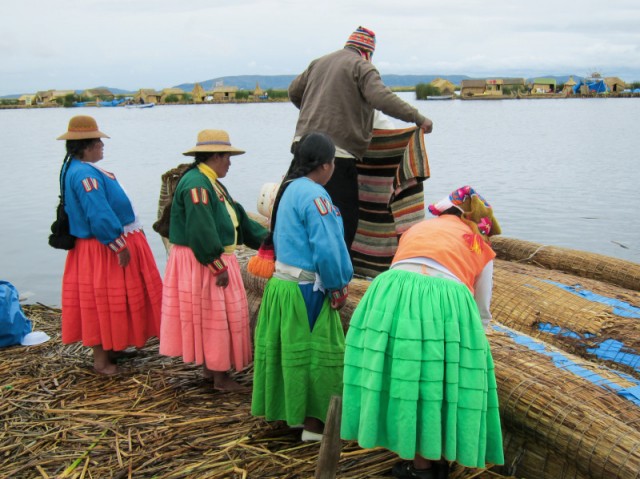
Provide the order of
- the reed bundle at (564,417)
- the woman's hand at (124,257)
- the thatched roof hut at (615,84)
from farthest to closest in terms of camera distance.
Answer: the thatched roof hut at (615,84) < the woman's hand at (124,257) < the reed bundle at (564,417)

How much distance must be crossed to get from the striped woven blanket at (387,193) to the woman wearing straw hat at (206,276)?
1.42m

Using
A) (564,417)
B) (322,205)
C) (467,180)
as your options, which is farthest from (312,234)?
(467,180)

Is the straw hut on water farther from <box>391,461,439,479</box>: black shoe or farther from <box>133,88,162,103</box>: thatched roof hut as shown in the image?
<box>391,461,439,479</box>: black shoe

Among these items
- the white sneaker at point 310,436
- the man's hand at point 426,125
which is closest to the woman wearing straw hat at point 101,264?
the white sneaker at point 310,436

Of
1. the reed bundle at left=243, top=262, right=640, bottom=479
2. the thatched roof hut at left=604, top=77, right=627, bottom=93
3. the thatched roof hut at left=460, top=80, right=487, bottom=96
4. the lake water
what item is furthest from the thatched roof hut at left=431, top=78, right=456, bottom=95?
A: the reed bundle at left=243, top=262, right=640, bottom=479

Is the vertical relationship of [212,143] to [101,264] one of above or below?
above

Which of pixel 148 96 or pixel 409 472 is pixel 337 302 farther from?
pixel 148 96

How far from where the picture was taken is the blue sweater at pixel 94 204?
13.6 feet

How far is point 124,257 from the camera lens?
4305mm

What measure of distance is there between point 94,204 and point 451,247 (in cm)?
234

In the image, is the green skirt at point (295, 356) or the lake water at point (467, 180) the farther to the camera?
the lake water at point (467, 180)

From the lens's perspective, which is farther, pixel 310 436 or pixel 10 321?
pixel 10 321

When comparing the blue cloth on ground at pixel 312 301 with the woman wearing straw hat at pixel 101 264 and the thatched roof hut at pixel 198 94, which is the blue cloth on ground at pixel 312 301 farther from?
the thatched roof hut at pixel 198 94

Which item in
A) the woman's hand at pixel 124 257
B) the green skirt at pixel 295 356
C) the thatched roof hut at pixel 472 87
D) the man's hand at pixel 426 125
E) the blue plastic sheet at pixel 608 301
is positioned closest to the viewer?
the green skirt at pixel 295 356
